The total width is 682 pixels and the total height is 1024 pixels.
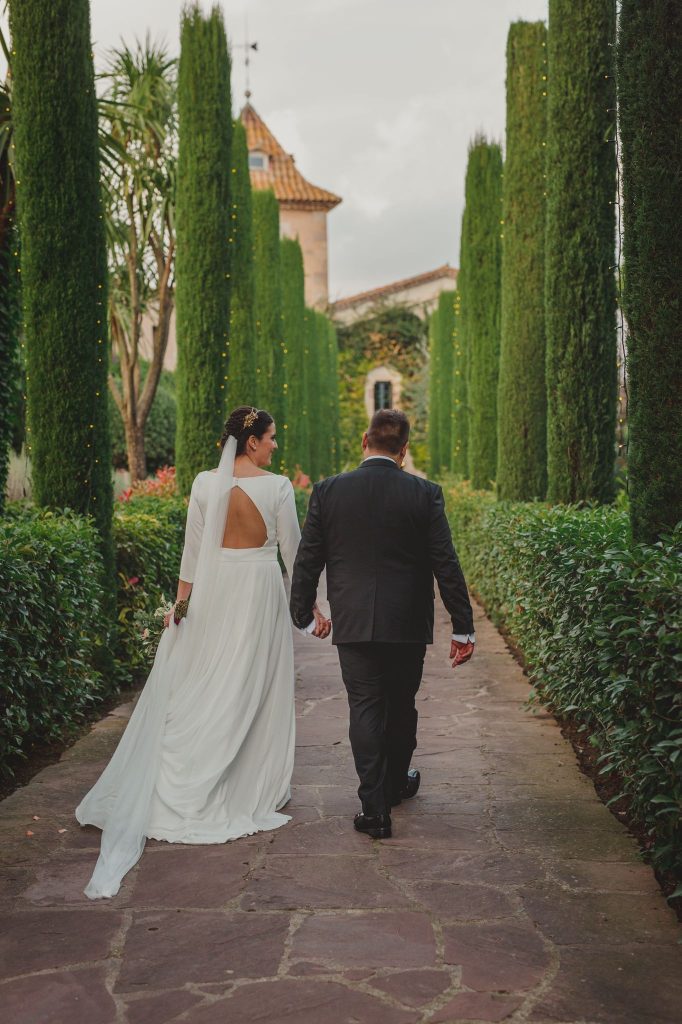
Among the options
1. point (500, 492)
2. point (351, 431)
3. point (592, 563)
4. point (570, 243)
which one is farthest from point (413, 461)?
point (592, 563)

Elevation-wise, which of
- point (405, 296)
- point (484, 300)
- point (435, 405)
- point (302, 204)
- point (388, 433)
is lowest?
point (388, 433)

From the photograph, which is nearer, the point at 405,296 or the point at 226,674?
the point at 226,674

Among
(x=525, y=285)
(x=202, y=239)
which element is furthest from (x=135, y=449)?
(x=525, y=285)

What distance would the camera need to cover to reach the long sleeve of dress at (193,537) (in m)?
5.81

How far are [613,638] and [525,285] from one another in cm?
894

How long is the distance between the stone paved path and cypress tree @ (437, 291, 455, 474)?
26.5 metres

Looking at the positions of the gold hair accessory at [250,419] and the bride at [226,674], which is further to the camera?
the gold hair accessory at [250,419]

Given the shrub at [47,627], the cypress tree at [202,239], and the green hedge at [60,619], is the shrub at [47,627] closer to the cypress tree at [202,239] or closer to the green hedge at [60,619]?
the green hedge at [60,619]

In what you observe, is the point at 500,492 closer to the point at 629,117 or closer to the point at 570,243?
the point at 570,243

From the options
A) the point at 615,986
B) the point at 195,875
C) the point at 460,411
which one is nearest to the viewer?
the point at 615,986

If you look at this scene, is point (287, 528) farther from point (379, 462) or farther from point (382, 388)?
point (382, 388)

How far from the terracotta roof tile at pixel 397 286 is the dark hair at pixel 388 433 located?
42.7 m

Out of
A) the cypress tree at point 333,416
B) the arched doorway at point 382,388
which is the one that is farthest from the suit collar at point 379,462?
the arched doorway at point 382,388

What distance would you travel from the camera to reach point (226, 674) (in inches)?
223
